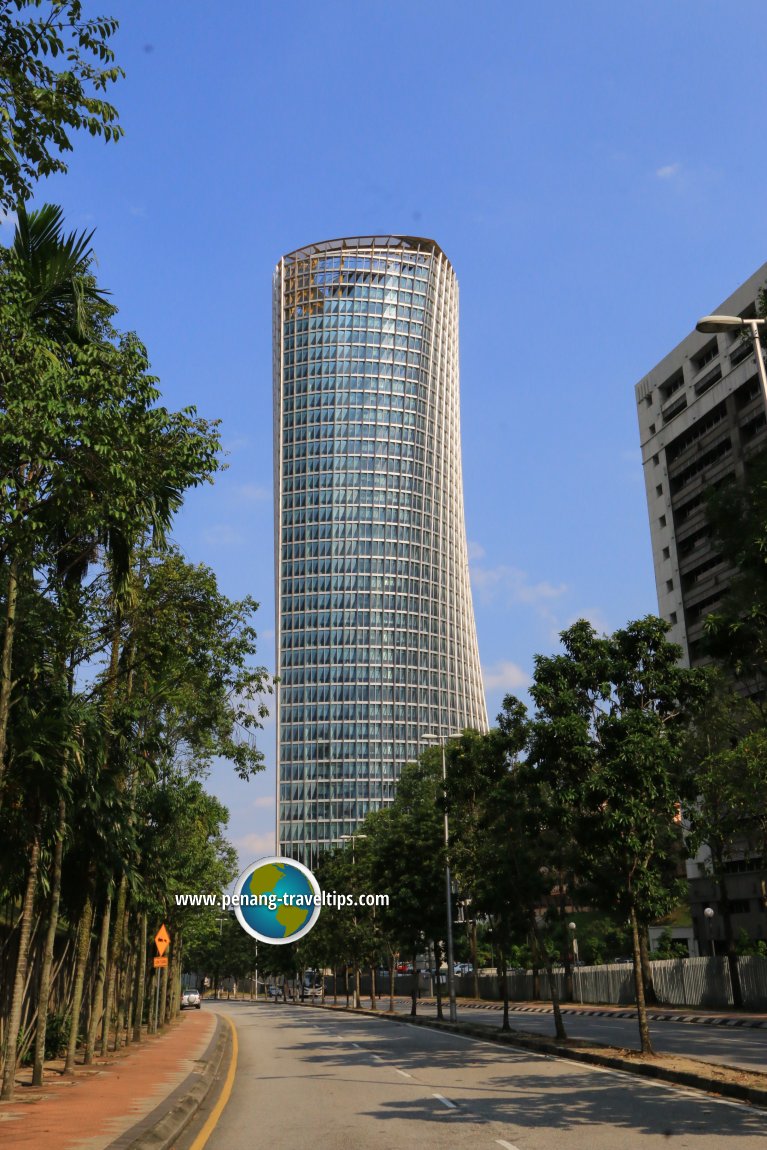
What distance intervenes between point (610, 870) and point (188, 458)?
1526 cm

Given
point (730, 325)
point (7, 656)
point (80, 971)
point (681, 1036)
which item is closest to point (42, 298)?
point (7, 656)

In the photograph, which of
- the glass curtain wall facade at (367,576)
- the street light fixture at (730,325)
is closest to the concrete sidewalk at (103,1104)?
the street light fixture at (730,325)

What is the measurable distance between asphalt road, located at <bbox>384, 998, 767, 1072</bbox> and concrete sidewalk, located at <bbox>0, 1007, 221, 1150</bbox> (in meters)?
10.4

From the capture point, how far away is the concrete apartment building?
73688 mm

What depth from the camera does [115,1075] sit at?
22.2 m

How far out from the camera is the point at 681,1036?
30.0 metres

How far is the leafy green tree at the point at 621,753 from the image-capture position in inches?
885

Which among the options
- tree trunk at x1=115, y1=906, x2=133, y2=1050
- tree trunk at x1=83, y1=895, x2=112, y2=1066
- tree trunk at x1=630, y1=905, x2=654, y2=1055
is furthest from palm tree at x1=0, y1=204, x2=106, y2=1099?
tree trunk at x1=115, y1=906, x2=133, y2=1050

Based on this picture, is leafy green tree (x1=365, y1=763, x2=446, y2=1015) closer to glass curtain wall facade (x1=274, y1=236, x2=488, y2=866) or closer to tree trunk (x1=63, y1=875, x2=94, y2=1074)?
tree trunk (x1=63, y1=875, x2=94, y2=1074)

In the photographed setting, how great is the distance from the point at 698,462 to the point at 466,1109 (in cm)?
7536

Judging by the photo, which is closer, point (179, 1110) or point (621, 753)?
point (179, 1110)

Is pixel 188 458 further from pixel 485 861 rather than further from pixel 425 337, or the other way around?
pixel 425 337

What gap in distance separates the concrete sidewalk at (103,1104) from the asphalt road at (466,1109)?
→ 1023 millimetres

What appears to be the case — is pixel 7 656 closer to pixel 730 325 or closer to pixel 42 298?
pixel 42 298
